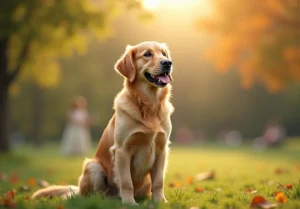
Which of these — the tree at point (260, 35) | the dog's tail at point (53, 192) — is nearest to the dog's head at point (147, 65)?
the dog's tail at point (53, 192)

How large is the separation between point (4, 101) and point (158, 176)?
11645 millimetres

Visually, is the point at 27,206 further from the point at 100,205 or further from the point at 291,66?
the point at 291,66

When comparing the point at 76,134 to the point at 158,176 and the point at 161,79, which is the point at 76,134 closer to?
the point at 158,176

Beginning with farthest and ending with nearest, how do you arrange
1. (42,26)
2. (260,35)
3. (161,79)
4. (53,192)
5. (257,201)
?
(260,35) < (42,26) < (53,192) < (161,79) < (257,201)

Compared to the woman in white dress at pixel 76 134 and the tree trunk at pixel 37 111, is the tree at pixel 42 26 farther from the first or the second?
the tree trunk at pixel 37 111

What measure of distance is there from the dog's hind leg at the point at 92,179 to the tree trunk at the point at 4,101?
35.4 feet

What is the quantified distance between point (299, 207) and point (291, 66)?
15129 millimetres

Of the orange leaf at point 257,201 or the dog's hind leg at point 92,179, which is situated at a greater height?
the orange leaf at point 257,201

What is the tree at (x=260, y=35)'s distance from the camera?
55.4 ft

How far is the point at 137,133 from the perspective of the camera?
5102mm

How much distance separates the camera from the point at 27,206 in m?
4.40

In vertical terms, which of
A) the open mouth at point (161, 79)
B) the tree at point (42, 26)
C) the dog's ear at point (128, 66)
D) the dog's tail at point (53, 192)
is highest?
the tree at point (42, 26)

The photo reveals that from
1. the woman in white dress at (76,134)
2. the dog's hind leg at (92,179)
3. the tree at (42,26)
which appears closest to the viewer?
the dog's hind leg at (92,179)

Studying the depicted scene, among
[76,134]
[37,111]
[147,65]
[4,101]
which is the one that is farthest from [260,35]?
[37,111]
